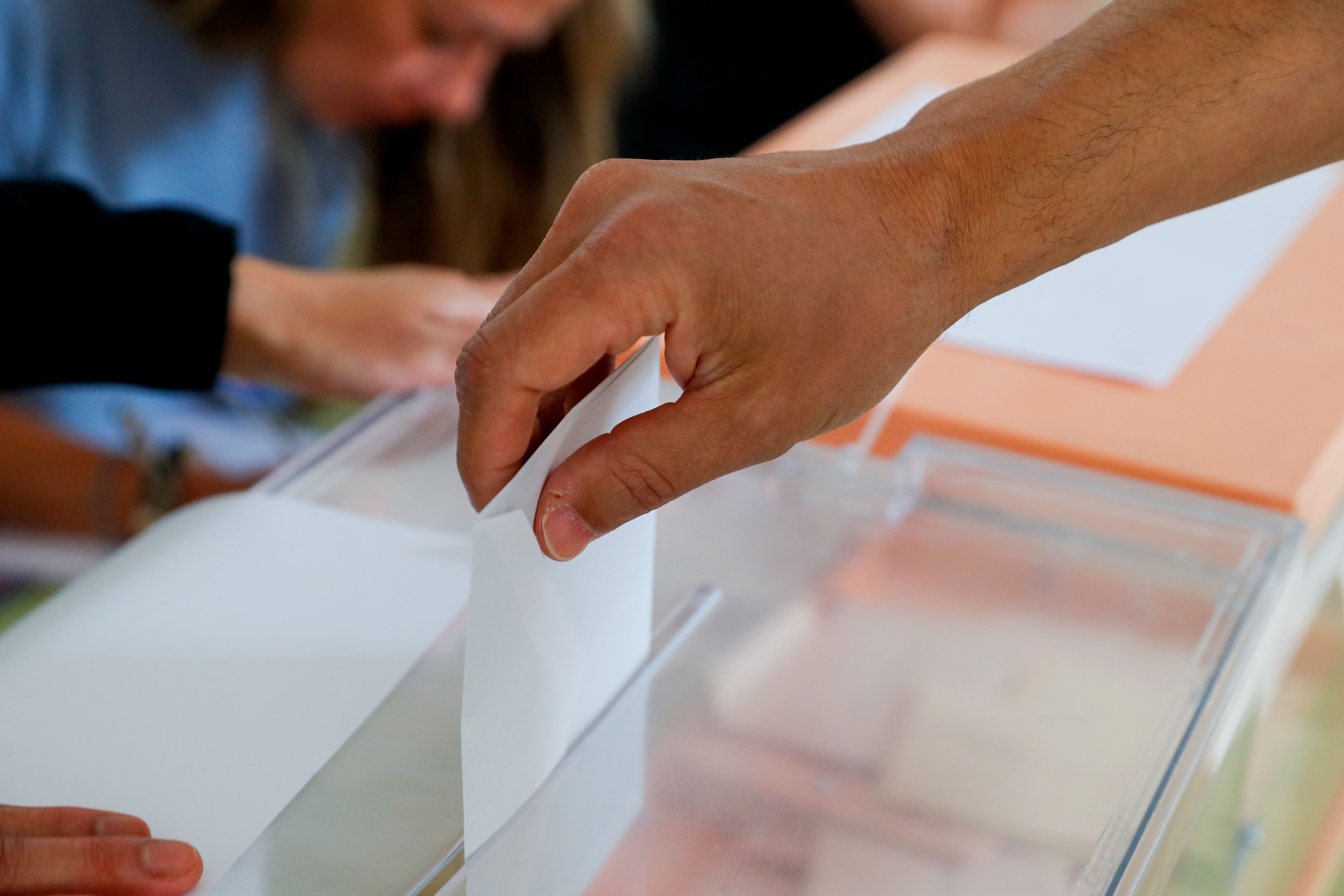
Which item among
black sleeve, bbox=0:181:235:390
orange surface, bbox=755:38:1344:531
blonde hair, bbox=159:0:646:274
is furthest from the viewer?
blonde hair, bbox=159:0:646:274

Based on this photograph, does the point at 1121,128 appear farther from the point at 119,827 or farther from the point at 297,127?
the point at 297,127

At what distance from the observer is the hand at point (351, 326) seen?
893 millimetres

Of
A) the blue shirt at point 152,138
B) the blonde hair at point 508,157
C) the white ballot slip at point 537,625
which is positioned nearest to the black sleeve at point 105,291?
the blue shirt at point 152,138

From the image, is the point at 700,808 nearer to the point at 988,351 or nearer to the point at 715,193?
the point at 715,193

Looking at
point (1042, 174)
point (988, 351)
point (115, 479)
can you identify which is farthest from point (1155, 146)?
point (115, 479)

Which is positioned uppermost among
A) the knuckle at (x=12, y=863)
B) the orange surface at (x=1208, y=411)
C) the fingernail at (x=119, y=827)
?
the orange surface at (x=1208, y=411)

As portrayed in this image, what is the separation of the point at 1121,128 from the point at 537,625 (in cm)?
32

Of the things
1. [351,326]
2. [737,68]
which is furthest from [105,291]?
[737,68]

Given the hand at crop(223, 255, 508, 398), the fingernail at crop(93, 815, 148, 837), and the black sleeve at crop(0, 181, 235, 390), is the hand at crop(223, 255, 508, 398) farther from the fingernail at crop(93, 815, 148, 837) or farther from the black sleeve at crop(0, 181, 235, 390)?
the fingernail at crop(93, 815, 148, 837)

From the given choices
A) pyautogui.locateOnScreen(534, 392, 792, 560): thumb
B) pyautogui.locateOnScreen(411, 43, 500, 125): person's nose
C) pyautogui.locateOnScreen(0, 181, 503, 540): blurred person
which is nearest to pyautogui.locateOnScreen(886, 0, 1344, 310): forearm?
pyautogui.locateOnScreen(534, 392, 792, 560): thumb

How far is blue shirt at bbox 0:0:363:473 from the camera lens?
3.99ft

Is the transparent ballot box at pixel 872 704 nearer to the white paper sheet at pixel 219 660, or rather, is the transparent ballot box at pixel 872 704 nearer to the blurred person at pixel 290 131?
the white paper sheet at pixel 219 660

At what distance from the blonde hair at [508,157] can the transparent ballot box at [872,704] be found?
0.71 meters

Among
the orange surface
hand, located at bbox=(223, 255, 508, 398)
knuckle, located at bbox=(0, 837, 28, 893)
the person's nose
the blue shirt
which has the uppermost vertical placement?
the person's nose
